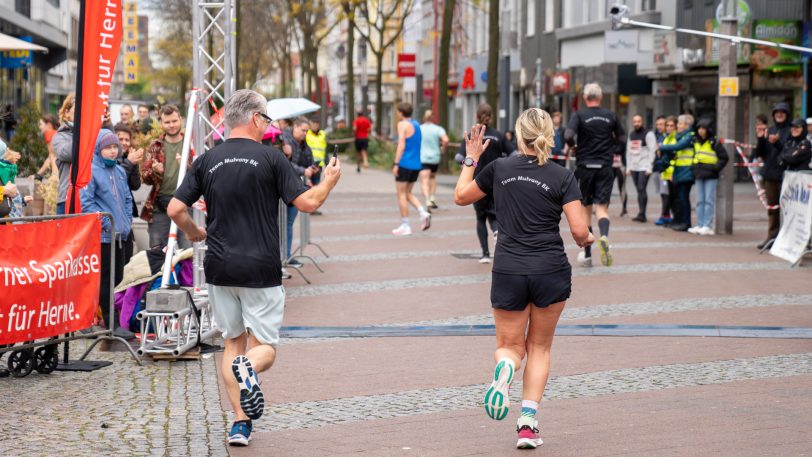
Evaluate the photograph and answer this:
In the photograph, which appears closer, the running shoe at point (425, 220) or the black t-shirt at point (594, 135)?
the black t-shirt at point (594, 135)

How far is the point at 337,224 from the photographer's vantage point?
69.6 feet

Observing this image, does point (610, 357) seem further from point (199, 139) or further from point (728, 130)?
point (728, 130)

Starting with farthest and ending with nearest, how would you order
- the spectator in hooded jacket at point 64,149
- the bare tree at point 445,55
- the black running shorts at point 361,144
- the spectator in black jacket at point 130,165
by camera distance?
the black running shorts at point 361,144
the bare tree at point 445,55
the spectator in black jacket at point 130,165
the spectator in hooded jacket at point 64,149

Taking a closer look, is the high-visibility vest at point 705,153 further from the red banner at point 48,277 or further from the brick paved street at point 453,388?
the red banner at point 48,277

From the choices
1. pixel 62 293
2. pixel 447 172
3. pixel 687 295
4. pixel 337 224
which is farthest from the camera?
pixel 447 172

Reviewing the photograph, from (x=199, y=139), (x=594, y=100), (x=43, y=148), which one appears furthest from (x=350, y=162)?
(x=199, y=139)

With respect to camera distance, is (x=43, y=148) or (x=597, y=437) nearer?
(x=597, y=437)

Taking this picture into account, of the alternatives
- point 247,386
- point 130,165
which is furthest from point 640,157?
point 247,386

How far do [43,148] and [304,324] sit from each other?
12.2 m

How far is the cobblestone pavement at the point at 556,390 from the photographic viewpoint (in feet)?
24.4

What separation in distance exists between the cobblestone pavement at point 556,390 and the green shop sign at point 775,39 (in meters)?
20.0

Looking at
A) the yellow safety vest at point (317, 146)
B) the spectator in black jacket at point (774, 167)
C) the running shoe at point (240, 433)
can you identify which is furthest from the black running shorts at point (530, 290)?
the yellow safety vest at point (317, 146)

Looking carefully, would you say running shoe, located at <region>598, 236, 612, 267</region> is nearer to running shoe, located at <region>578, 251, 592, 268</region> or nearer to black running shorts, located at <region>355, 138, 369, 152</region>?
running shoe, located at <region>578, 251, 592, 268</region>

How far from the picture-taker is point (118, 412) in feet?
24.8
